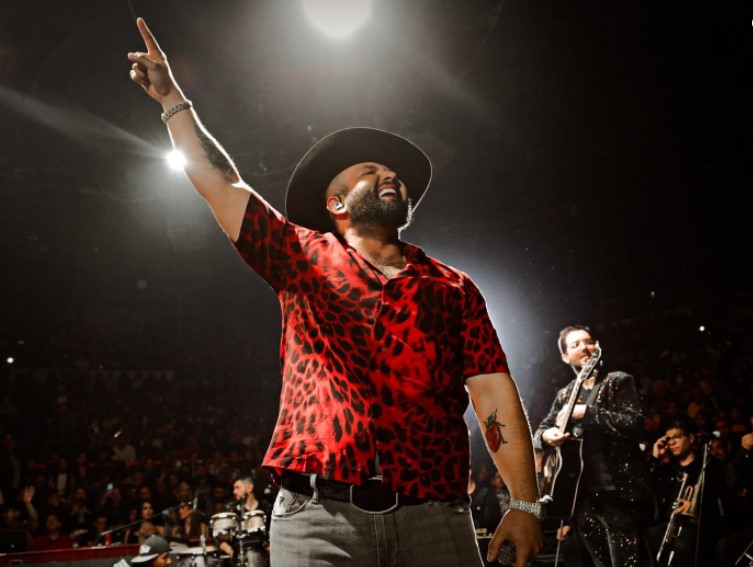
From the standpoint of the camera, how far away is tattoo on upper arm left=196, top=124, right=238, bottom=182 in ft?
6.29

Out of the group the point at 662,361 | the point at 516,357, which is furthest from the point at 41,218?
the point at 662,361

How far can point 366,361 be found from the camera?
1.80 m

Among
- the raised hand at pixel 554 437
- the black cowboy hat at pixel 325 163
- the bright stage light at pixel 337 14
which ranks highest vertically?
the bright stage light at pixel 337 14

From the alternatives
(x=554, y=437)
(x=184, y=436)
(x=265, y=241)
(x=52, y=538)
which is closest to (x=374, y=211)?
(x=265, y=241)

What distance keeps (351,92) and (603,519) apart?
833 cm

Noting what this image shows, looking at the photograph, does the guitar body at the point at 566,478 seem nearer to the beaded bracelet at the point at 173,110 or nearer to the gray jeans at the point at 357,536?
the gray jeans at the point at 357,536

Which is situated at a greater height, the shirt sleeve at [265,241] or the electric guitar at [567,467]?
the shirt sleeve at [265,241]

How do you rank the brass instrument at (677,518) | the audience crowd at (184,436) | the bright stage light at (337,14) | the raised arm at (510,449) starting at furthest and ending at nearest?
the audience crowd at (184,436), the bright stage light at (337,14), the brass instrument at (677,518), the raised arm at (510,449)

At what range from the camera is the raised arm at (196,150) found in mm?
1864

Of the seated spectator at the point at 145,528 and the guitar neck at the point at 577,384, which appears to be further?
the seated spectator at the point at 145,528

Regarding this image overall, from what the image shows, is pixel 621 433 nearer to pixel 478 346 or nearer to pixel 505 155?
pixel 478 346

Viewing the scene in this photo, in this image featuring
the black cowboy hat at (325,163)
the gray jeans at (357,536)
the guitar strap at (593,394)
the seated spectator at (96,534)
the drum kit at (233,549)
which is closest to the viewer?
the gray jeans at (357,536)

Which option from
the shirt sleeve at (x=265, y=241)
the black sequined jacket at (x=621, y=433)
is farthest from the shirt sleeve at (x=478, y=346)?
the black sequined jacket at (x=621, y=433)

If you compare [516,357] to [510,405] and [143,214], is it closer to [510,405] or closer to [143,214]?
[143,214]
